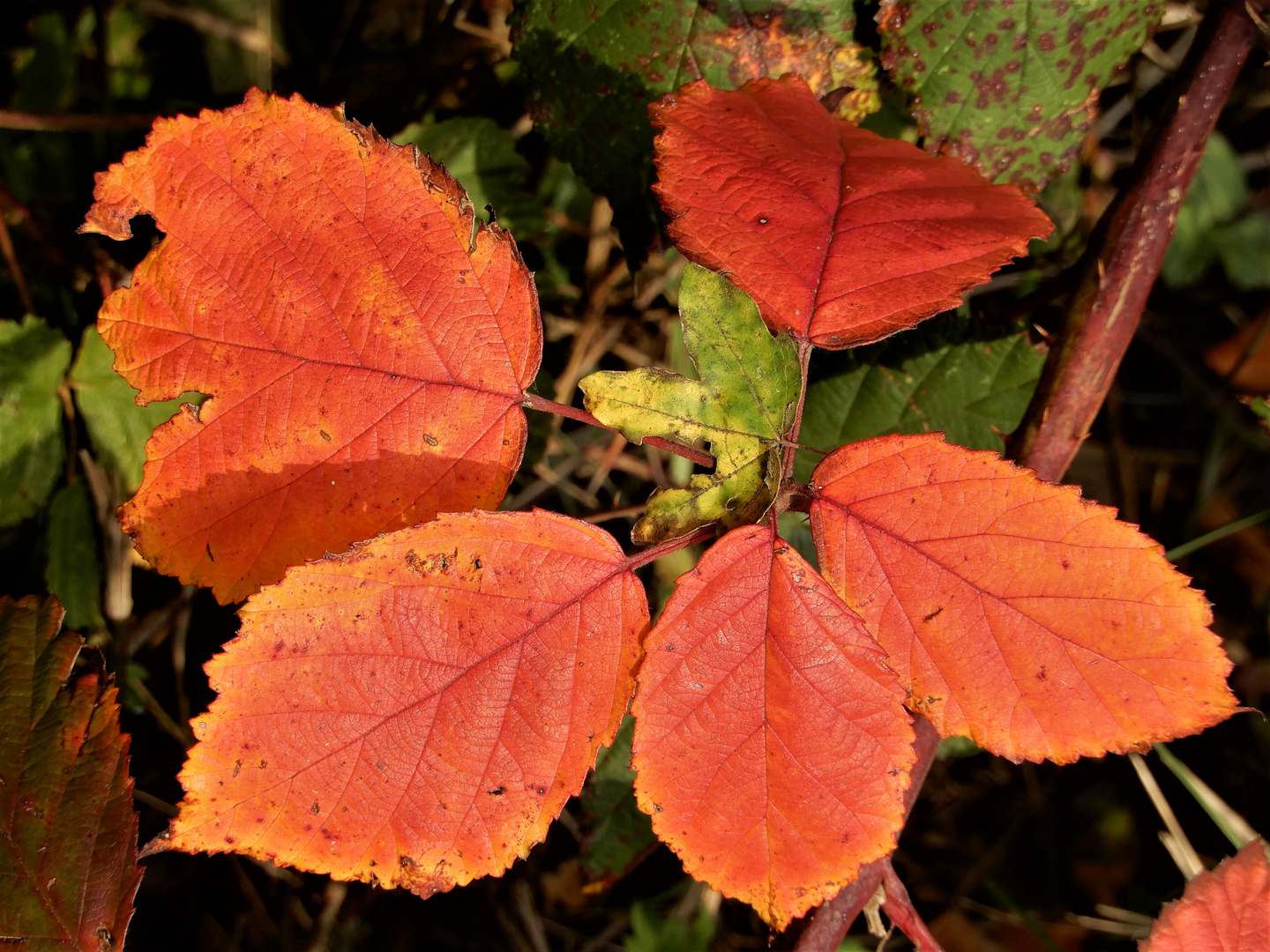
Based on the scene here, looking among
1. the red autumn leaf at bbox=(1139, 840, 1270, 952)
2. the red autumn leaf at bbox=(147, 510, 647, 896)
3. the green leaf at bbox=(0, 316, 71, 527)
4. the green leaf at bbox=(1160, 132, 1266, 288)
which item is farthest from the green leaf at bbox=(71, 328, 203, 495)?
the green leaf at bbox=(1160, 132, 1266, 288)

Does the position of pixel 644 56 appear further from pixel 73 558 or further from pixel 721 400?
pixel 73 558

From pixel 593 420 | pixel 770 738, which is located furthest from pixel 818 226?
pixel 770 738

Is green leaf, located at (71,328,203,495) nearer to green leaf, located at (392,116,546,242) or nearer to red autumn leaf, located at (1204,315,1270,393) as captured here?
green leaf, located at (392,116,546,242)

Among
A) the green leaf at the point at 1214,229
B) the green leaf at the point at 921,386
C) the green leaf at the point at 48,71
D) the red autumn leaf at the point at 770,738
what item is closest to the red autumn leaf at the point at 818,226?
the red autumn leaf at the point at 770,738

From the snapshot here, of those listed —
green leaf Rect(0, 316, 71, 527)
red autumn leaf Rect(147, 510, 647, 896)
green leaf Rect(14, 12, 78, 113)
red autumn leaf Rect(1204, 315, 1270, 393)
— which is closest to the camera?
red autumn leaf Rect(147, 510, 647, 896)

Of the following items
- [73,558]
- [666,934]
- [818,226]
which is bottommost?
[666,934]
